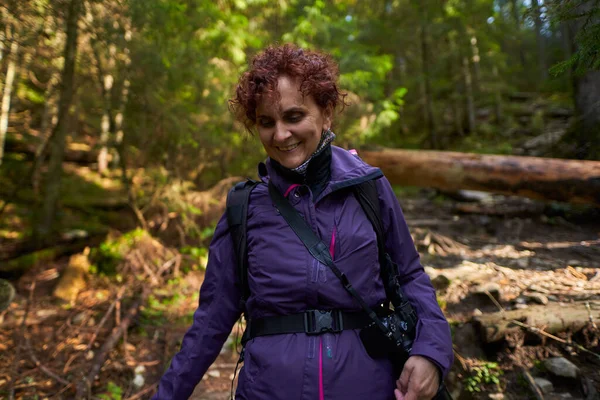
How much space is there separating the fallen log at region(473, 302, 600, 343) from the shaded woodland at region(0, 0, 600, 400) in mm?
16

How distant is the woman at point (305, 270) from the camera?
160 cm

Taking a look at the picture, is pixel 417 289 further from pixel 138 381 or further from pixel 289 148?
pixel 138 381

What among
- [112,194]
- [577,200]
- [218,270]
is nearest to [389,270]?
[218,270]

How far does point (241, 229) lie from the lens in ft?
6.07

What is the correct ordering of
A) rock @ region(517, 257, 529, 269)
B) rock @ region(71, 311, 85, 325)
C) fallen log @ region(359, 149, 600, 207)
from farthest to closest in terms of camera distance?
fallen log @ region(359, 149, 600, 207) → rock @ region(71, 311, 85, 325) → rock @ region(517, 257, 529, 269)

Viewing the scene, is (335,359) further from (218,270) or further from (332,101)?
(332,101)

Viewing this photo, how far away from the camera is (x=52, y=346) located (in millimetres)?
4793

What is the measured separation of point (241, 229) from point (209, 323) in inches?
20.4

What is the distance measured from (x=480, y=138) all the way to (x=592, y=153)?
10.5 meters

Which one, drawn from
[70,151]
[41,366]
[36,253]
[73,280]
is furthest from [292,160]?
[70,151]

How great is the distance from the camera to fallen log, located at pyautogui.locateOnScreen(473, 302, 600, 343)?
309 cm

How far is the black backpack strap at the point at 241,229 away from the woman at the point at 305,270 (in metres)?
0.04

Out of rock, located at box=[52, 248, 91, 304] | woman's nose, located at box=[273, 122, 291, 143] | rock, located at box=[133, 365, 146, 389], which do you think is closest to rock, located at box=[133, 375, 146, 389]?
rock, located at box=[133, 365, 146, 389]

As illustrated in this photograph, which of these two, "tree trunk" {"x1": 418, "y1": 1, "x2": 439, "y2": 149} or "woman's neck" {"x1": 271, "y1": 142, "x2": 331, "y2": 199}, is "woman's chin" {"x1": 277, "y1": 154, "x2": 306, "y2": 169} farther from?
"tree trunk" {"x1": 418, "y1": 1, "x2": 439, "y2": 149}
